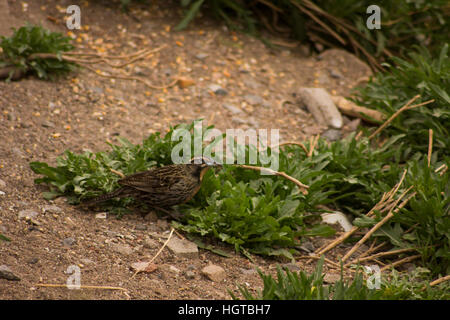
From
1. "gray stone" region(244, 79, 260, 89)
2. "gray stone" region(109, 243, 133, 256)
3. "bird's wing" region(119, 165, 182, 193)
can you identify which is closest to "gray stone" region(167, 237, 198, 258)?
"gray stone" region(109, 243, 133, 256)

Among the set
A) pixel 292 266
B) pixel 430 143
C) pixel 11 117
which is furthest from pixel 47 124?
pixel 430 143

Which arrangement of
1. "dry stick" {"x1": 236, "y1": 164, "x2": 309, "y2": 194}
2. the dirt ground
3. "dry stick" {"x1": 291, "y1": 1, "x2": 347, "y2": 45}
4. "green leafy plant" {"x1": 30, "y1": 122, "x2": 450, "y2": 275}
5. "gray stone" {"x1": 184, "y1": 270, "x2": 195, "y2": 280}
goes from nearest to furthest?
the dirt ground < "gray stone" {"x1": 184, "y1": 270, "x2": 195, "y2": 280} < "green leafy plant" {"x1": 30, "y1": 122, "x2": 450, "y2": 275} < "dry stick" {"x1": 236, "y1": 164, "x2": 309, "y2": 194} < "dry stick" {"x1": 291, "y1": 1, "x2": 347, "y2": 45}

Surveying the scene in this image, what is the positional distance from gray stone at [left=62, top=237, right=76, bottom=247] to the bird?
42cm

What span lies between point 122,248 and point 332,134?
9.32 ft

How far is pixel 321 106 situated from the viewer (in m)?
6.15

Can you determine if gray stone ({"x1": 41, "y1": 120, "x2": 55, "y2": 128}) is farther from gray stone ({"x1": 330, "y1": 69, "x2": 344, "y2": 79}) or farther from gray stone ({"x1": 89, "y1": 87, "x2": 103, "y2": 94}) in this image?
gray stone ({"x1": 330, "y1": 69, "x2": 344, "y2": 79})

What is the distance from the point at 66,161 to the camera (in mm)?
4430

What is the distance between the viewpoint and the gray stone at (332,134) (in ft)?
19.2

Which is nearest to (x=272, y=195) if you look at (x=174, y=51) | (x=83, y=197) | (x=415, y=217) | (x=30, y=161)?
(x=415, y=217)

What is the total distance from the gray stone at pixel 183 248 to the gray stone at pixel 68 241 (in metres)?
0.68

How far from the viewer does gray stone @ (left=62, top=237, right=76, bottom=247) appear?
3.86 metres

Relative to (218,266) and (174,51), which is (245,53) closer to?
(174,51)

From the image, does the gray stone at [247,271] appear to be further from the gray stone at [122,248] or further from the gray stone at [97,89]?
the gray stone at [97,89]

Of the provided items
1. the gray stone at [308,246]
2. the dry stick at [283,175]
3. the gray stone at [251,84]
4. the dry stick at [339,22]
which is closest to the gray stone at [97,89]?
the gray stone at [251,84]
